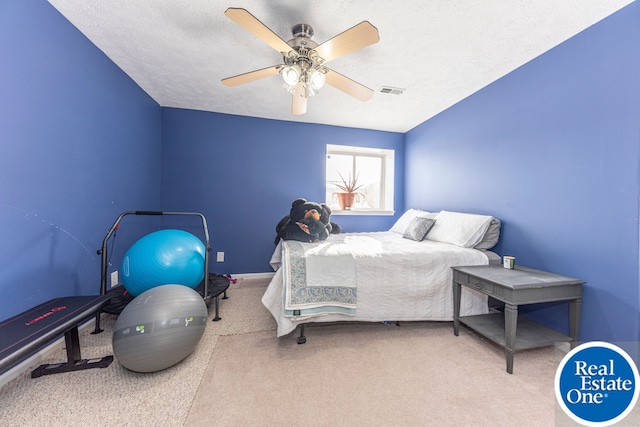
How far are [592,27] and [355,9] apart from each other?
173 cm

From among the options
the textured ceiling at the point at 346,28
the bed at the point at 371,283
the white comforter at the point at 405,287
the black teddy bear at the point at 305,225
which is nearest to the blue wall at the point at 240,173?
the textured ceiling at the point at 346,28

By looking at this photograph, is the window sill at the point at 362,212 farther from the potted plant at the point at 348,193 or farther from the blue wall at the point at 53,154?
the blue wall at the point at 53,154

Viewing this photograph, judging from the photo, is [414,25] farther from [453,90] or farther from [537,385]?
[537,385]

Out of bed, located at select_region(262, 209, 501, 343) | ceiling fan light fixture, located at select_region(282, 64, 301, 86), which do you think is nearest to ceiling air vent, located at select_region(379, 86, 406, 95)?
ceiling fan light fixture, located at select_region(282, 64, 301, 86)

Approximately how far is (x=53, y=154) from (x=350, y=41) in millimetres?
2224

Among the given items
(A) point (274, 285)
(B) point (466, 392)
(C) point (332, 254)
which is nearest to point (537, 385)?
(B) point (466, 392)

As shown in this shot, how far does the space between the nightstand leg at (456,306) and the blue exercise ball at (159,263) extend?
91.1 inches

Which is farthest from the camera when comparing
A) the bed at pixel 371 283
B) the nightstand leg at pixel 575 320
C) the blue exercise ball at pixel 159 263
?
the blue exercise ball at pixel 159 263

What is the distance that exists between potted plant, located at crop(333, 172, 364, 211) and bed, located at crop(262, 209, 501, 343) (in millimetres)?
1759

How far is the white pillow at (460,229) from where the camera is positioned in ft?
Answer: 7.51

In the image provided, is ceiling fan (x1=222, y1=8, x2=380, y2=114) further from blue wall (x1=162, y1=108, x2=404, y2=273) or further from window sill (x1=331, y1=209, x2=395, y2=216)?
window sill (x1=331, y1=209, x2=395, y2=216)

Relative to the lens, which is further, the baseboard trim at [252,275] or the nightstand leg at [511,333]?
the baseboard trim at [252,275]

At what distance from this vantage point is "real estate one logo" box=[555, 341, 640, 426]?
114 centimetres

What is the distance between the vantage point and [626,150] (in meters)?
1.49
